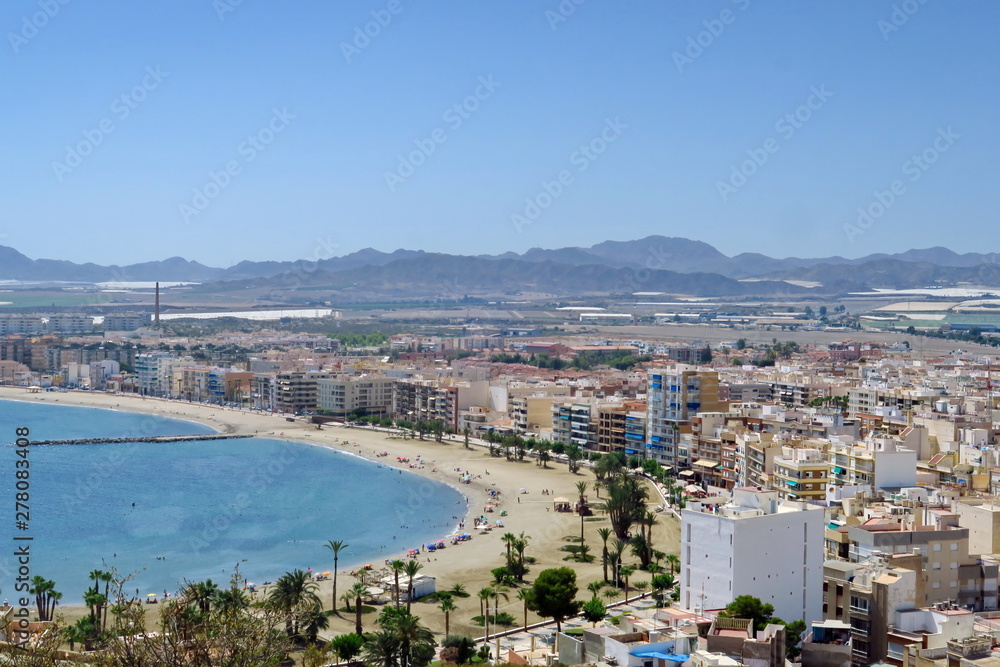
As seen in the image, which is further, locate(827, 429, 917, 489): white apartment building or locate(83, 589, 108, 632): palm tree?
locate(827, 429, 917, 489): white apartment building

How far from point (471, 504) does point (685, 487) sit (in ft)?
14.0

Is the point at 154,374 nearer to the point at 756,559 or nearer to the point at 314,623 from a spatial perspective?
the point at 314,623

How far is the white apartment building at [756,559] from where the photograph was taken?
454 inches

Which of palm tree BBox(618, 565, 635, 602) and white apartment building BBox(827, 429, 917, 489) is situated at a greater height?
white apartment building BBox(827, 429, 917, 489)

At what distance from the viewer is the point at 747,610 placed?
10.6 m

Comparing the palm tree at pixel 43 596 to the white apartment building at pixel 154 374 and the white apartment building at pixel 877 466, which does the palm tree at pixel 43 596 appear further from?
the white apartment building at pixel 154 374

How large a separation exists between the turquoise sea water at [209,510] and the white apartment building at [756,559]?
747 centimetres

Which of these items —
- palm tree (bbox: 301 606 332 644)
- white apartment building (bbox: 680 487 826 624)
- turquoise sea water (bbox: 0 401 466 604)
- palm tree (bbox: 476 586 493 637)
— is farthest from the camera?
turquoise sea water (bbox: 0 401 466 604)

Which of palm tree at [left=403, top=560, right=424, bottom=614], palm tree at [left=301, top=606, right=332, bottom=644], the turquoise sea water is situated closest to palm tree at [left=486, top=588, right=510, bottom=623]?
palm tree at [left=403, top=560, right=424, bottom=614]

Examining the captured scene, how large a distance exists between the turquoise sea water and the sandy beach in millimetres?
612

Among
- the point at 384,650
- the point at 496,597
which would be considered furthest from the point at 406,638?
the point at 496,597

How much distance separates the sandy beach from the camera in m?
15.5

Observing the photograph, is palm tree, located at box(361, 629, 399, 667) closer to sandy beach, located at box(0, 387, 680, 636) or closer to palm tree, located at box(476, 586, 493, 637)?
palm tree, located at box(476, 586, 493, 637)

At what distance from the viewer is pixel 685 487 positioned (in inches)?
912
